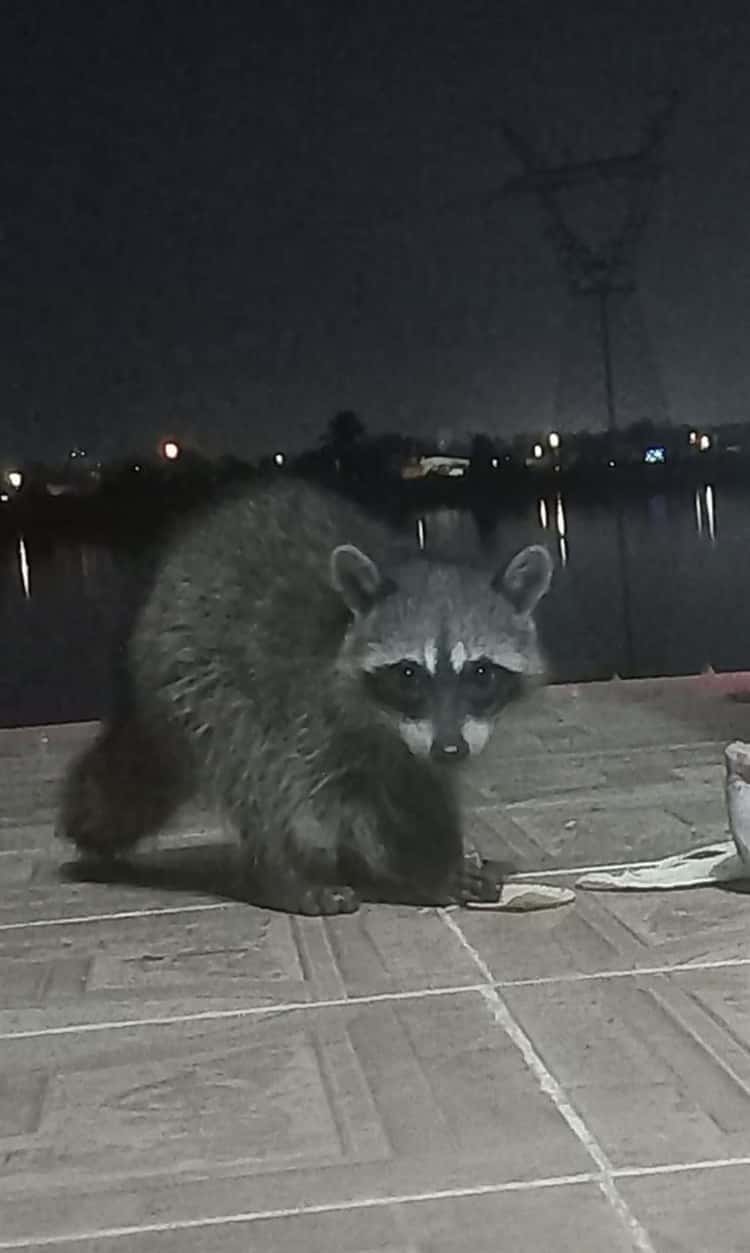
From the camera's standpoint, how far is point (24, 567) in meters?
1.65

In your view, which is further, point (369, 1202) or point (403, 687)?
point (403, 687)

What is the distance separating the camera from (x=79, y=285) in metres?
1.58

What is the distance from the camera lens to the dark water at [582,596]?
1.56m

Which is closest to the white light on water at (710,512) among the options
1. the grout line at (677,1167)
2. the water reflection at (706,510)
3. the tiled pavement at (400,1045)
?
the water reflection at (706,510)

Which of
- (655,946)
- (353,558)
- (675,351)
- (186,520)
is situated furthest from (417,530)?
(655,946)

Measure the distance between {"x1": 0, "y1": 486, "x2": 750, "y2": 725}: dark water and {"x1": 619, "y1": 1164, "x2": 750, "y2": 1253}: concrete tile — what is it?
727 millimetres

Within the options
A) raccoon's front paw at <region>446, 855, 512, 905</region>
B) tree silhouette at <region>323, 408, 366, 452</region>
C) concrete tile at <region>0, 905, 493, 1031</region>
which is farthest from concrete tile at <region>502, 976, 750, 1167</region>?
tree silhouette at <region>323, 408, 366, 452</region>

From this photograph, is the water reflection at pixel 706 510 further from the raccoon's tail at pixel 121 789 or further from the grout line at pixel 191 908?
the raccoon's tail at pixel 121 789

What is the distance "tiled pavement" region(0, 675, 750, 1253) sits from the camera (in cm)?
83

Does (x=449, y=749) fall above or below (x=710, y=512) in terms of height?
below

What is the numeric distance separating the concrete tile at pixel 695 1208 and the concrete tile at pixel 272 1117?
5 cm

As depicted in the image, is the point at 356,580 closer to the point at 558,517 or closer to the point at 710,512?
the point at 558,517

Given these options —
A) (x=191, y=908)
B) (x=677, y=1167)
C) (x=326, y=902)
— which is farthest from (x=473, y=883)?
(x=677, y=1167)

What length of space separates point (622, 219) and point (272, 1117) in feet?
3.25
